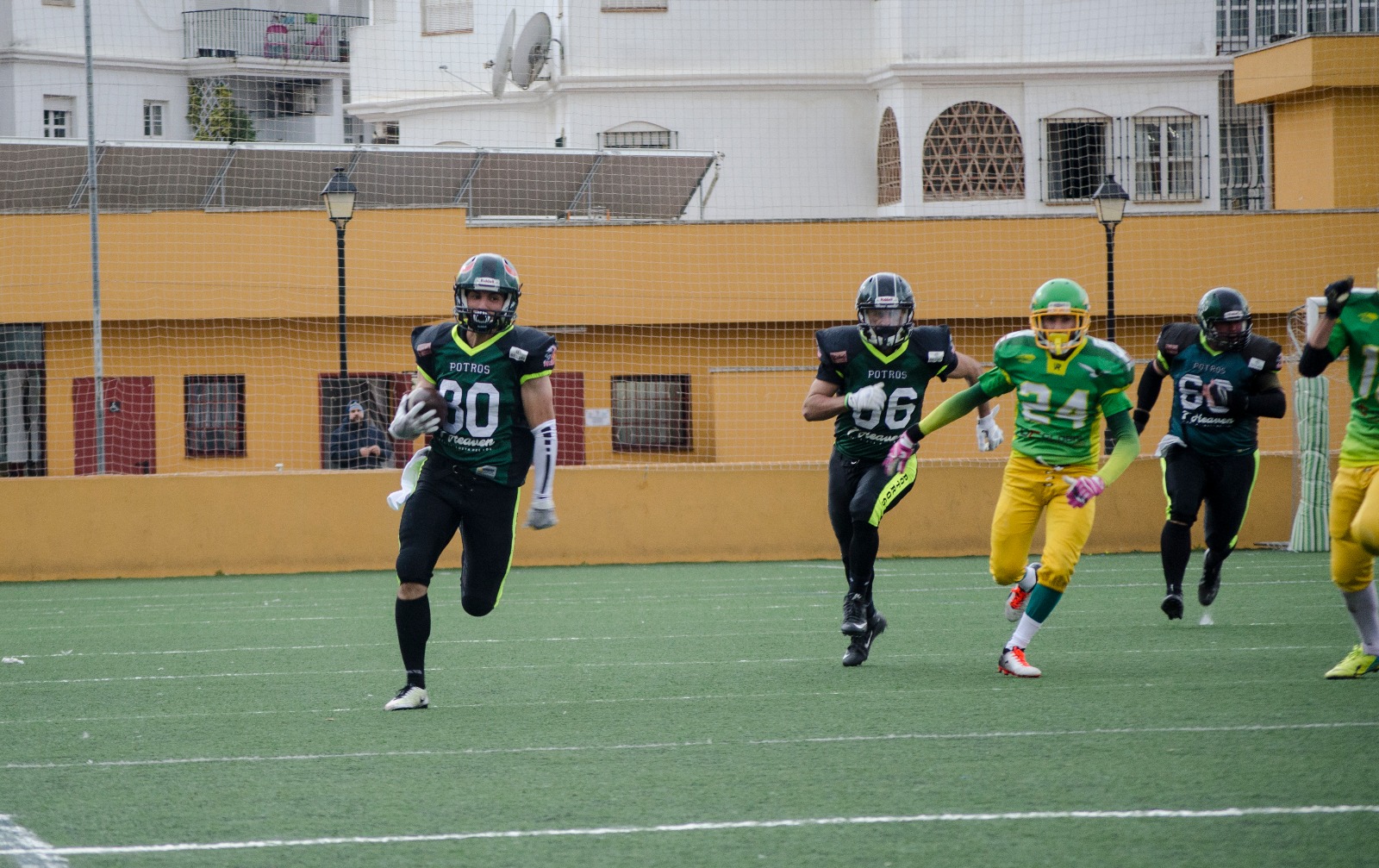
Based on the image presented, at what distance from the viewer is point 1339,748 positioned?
5.84m

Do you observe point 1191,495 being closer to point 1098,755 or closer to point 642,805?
point 1098,755

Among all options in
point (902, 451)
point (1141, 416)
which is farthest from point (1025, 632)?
point (1141, 416)

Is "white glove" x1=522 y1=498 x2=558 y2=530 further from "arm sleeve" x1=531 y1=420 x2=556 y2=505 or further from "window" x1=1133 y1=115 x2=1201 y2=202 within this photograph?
"window" x1=1133 y1=115 x2=1201 y2=202

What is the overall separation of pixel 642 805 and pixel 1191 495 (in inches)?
219

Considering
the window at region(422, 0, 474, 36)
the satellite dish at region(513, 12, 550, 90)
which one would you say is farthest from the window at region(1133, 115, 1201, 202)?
the window at region(422, 0, 474, 36)

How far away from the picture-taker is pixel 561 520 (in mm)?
15539

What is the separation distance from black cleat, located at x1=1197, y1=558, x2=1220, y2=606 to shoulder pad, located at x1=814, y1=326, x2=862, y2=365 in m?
2.84

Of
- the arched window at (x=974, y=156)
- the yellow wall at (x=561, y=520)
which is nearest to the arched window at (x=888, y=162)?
the arched window at (x=974, y=156)

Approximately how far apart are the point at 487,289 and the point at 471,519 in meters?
1.02

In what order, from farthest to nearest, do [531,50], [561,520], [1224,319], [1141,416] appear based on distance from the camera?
[531,50] < [561,520] < [1141,416] < [1224,319]

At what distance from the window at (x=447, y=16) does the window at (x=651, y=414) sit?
11.0 metres

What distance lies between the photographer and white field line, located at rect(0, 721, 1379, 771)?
6156 millimetres

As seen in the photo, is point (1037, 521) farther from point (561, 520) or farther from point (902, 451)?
point (561, 520)

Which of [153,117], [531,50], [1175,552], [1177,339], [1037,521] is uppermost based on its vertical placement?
[153,117]
